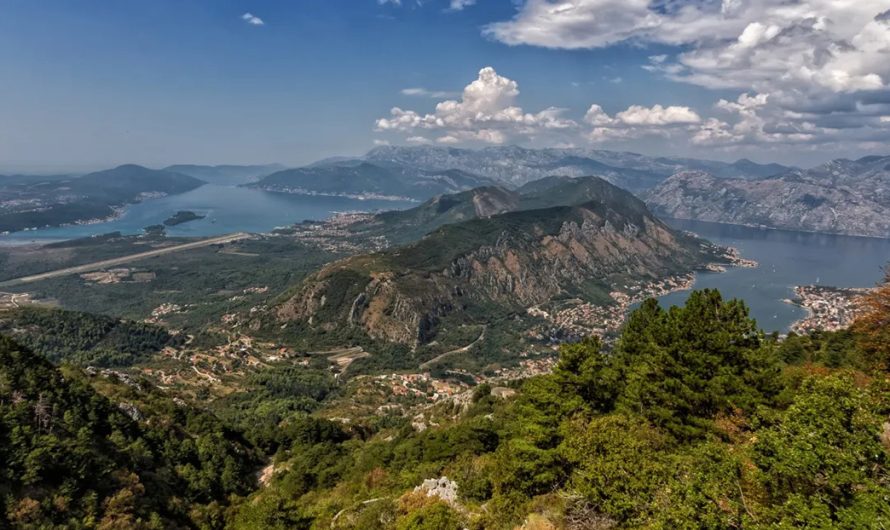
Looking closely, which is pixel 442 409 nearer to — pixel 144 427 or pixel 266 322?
pixel 144 427

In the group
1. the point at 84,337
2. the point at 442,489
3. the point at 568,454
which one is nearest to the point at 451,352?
the point at 84,337

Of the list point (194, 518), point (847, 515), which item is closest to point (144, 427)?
point (194, 518)

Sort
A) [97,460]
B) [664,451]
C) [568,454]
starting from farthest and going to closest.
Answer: [97,460] → [664,451] → [568,454]

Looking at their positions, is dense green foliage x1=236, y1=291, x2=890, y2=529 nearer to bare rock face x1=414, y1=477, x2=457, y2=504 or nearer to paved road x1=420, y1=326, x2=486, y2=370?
bare rock face x1=414, y1=477, x2=457, y2=504

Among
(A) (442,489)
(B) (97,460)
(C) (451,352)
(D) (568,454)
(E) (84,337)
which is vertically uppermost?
(D) (568,454)

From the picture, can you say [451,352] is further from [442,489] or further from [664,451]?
[664,451]

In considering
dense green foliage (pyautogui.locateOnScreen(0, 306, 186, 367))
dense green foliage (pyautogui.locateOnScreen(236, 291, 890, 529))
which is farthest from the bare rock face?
dense green foliage (pyautogui.locateOnScreen(0, 306, 186, 367))
